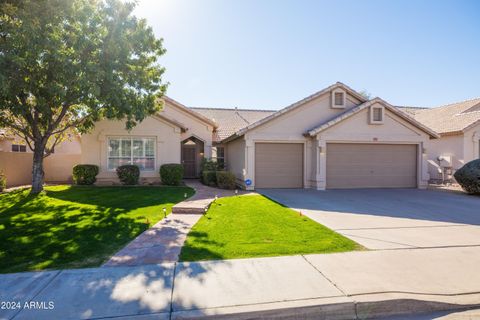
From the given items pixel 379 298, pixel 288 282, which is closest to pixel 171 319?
pixel 288 282

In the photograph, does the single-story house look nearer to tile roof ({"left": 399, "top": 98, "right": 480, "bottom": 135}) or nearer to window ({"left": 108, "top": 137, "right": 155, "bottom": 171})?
window ({"left": 108, "top": 137, "right": 155, "bottom": 171})

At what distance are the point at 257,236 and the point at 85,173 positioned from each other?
12.4 meters

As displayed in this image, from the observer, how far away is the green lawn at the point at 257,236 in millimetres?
5625

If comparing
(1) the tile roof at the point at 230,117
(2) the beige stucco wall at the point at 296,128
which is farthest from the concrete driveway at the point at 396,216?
(1) the tile roof at the point at 230,117

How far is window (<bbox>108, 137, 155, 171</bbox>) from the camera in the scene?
55.0 feet

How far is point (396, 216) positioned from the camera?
8.95 m

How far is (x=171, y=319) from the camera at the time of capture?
137 inches

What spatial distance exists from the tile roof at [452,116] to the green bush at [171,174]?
56.8ft

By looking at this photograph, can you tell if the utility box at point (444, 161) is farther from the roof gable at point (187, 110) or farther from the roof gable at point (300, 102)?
the roof gable at point (187, 110)

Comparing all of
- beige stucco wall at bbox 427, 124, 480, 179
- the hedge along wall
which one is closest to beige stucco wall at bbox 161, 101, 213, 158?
the hedge along wall

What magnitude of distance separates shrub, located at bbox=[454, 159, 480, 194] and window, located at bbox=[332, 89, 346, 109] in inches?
253

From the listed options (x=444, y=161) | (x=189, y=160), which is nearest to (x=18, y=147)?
(x=189, y=160)

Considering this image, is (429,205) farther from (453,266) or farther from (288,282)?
(288,282)

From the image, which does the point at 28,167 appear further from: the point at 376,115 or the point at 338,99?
the point at 376,115
